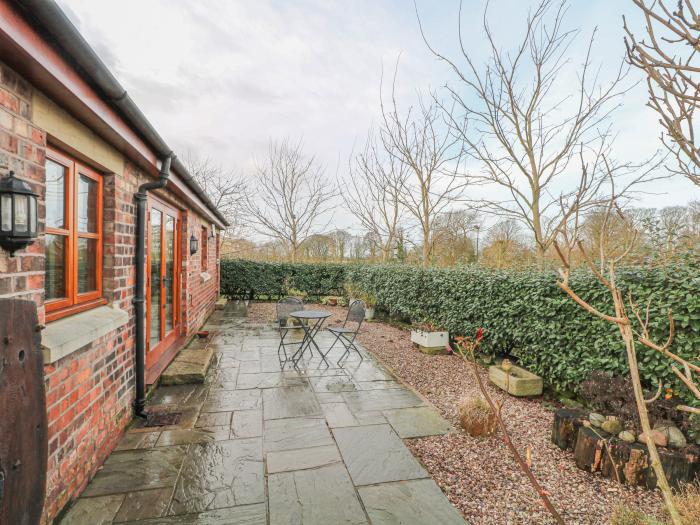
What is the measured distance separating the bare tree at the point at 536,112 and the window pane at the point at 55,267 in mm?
6253

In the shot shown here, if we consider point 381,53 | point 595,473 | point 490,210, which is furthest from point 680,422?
point 381,53

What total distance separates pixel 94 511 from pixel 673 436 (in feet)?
12.4

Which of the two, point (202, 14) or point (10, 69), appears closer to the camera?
point (10, 69)

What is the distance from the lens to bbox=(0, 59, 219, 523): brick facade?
67.1 inches

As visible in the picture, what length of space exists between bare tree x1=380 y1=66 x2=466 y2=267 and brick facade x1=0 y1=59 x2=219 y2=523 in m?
7.28

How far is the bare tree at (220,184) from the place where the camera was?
18234 millimetres

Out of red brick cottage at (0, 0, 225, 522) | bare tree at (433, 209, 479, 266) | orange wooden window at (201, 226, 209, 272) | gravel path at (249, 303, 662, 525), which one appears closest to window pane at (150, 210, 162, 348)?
red brick cottage at (0, 0, 225, 522)

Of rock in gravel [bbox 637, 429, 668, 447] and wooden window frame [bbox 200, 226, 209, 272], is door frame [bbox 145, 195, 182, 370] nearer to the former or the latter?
wooden window frame [bbox 200, 226, 209, 272]

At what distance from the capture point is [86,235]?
2.66 meters

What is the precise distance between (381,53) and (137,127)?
723cm

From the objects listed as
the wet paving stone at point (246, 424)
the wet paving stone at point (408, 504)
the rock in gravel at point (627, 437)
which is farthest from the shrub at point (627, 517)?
the wet paving stone at point (246, 424)

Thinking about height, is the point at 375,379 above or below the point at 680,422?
below

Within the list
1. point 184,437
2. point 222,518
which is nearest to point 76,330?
point 184,437

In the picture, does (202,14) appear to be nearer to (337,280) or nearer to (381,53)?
(381,53)
